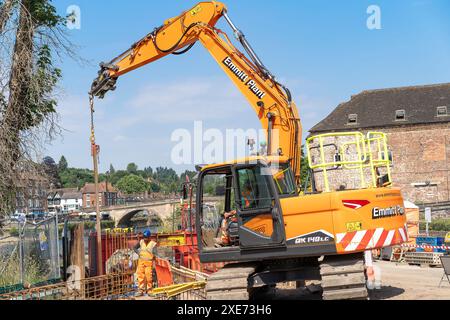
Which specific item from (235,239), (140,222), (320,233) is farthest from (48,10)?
(140,222)

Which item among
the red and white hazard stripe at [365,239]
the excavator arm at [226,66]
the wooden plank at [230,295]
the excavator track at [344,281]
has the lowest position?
the wooden plank at [230,295]

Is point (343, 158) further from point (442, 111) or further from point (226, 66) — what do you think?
point (442, 111)

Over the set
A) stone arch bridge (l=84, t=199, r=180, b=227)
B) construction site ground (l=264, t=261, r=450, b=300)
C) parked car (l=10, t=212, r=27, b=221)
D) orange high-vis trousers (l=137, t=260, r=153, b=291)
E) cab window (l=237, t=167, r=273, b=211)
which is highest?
cab window (l=237, t=167, r=273, b=211)

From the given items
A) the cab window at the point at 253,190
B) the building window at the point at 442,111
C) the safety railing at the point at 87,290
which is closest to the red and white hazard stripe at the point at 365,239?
the cab window at the point at 253,190

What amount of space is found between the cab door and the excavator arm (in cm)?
188

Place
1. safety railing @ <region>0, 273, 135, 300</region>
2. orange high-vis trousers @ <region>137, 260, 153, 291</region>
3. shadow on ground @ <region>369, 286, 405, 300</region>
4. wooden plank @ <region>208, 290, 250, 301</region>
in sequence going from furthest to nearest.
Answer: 1. orange high-vis trousers @ <region>137, 260, 153, 291</region>
2. safety railing @ <region>0, 273, 135, 300</region>
3. shadow on ground @ <region>369, 286, 405, 300</region>
4. wooden plank @ <region>208, 290, 250, 301</region>

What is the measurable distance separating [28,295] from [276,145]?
19.4 ft

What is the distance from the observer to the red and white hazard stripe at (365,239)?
984 centimetres

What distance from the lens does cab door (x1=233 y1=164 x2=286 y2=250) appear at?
33.1 feet

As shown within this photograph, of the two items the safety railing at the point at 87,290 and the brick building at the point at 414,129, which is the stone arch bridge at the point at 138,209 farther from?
the safety railing at the point at 87,290

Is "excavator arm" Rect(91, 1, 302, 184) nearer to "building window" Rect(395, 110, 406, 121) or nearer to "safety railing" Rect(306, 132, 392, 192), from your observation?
"safety railing" Rect(306, 132, 392, 192)

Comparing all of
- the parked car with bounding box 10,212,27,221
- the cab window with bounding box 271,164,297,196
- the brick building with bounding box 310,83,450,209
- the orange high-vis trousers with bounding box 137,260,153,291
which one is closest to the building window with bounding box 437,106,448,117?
the brick building with bounding box 310,83,450,209

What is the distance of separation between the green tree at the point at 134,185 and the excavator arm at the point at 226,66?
14319cm

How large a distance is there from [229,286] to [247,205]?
141 centimetres
